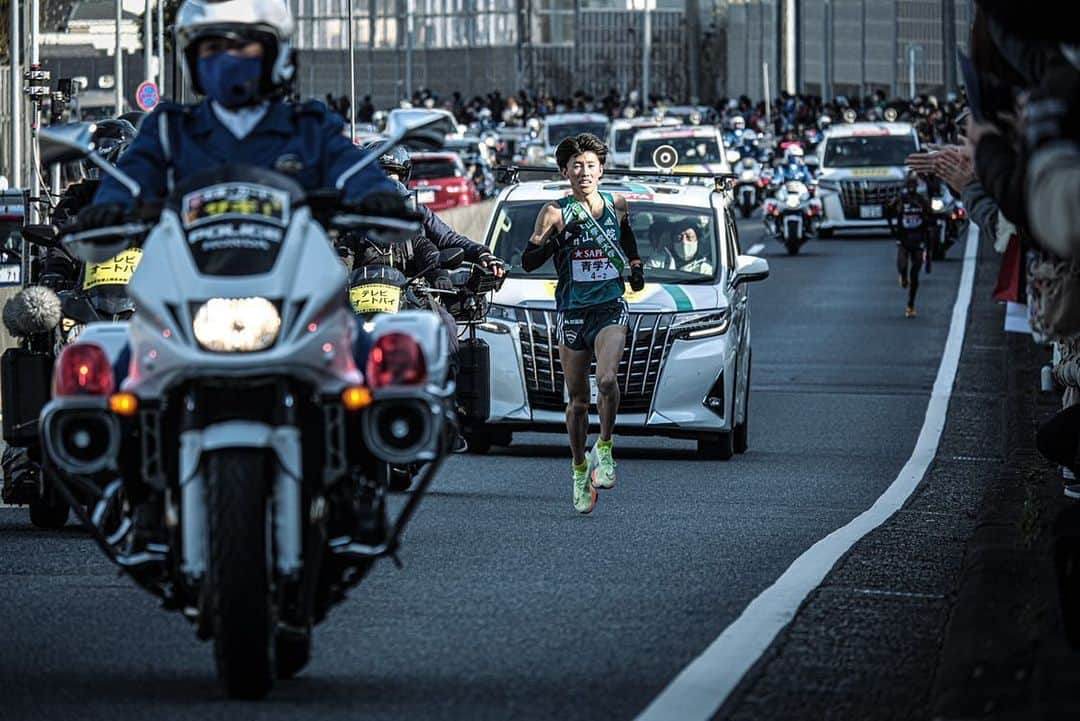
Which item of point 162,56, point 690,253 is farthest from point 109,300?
point 162,56

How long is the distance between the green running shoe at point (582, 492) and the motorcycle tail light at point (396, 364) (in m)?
6.02

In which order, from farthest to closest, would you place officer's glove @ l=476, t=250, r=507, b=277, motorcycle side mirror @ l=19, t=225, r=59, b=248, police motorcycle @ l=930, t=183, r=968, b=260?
1. police motorcycle @ l=930, t=183, r=968, b=260
2. officer's glove @ l=476, t=250, r=507, b=277
3. motorcycle side mirror @ l=19, t=225, r=59, b=248

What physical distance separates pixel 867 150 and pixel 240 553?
145 feet

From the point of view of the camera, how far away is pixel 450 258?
46.8ft

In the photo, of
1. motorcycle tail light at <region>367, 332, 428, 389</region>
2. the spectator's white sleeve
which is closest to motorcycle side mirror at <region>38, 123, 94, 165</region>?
motorcycle tail light at <region>367, 332, 428, 389</region>

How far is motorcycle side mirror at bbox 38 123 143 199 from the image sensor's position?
7.61 m

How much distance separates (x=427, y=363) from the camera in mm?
7555

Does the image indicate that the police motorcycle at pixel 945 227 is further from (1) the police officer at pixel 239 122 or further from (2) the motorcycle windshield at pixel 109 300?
(1) the police officer at pixel 239 122

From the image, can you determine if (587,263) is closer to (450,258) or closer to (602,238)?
(602,238)

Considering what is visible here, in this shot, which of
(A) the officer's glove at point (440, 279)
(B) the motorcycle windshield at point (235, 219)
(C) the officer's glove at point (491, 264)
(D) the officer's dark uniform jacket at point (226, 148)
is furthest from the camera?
(A) the officer's glove at point (440, 279)

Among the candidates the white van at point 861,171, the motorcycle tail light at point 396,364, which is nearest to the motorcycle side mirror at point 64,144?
the motorcycle tail light at point 396,364

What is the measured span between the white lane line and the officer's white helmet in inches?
82.4

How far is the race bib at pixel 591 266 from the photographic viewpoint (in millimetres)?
13953

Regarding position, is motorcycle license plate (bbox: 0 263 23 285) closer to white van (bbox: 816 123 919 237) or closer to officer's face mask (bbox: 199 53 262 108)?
officer's face mask (bbox: 199 53 262 108)
